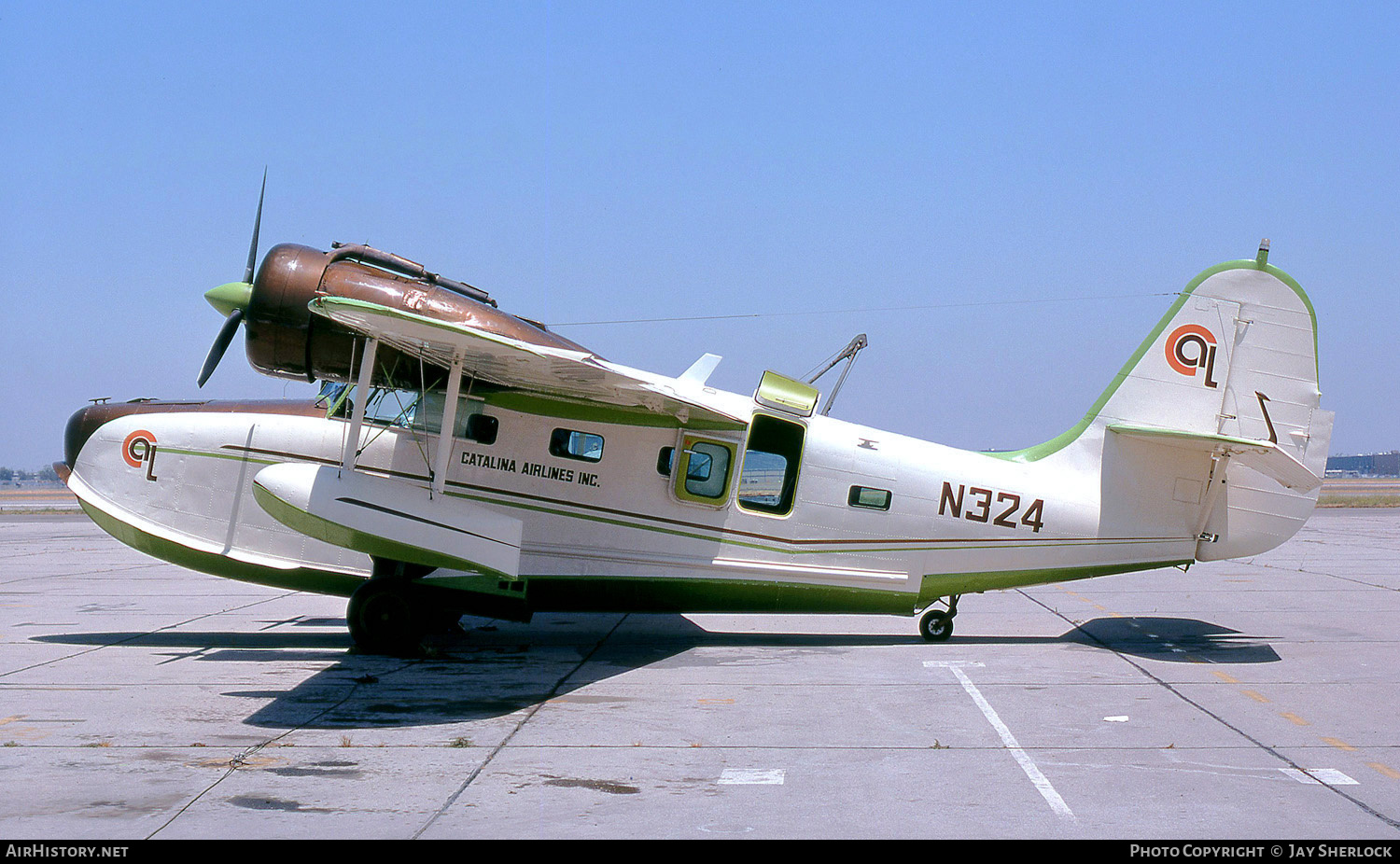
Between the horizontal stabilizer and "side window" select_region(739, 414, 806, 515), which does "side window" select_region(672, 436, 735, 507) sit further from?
the horizontal stabilizer

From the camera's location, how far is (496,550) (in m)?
10.0

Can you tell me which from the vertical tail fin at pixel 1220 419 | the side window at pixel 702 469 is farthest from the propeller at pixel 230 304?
the vertical tail fin at pixel 1220 419

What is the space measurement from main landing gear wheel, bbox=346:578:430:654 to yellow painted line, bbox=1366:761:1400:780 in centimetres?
837

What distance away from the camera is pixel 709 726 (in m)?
8.06

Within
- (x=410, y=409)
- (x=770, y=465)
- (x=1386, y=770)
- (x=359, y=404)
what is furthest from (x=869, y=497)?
(x=1386, y=770)

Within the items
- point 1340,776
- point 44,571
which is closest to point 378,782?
point 1340,776

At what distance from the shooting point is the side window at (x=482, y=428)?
36.0ft

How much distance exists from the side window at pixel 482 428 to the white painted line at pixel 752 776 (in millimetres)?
5259

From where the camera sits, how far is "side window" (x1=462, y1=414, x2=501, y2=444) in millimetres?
10984

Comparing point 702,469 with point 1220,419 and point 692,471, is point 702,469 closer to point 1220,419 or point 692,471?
point 692,471

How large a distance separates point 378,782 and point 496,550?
12.4ft

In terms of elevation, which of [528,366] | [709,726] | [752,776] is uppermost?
[528,366]

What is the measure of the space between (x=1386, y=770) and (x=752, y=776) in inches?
160

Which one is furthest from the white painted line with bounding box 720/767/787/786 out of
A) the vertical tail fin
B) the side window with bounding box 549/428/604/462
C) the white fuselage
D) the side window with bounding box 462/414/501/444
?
the vertical tail fin
